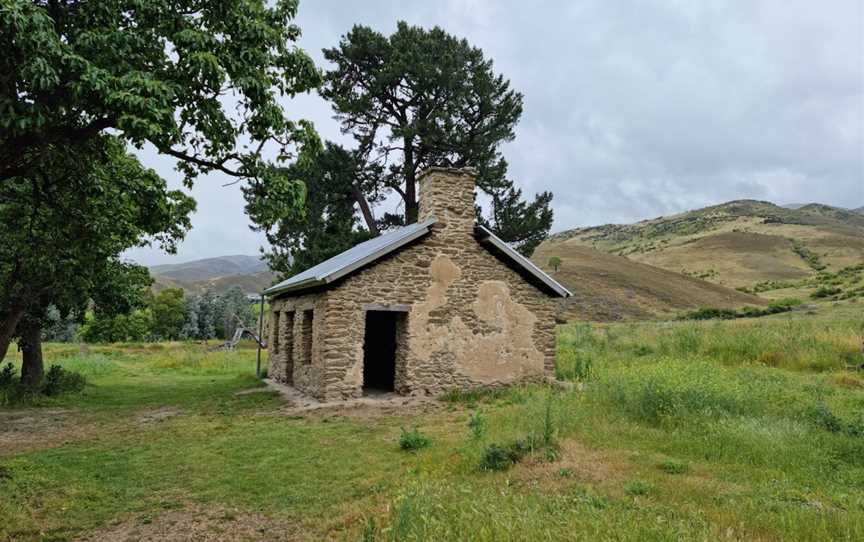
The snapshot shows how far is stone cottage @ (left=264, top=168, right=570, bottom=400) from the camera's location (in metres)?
13.3

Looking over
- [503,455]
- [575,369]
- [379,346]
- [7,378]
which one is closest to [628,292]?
[379,346]

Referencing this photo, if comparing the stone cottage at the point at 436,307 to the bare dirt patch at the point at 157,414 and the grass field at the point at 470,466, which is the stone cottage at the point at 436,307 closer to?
the grass field at the point at 470,466

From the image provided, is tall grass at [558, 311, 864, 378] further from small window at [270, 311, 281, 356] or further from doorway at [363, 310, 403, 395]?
small window at [270, 311, 281, 356]

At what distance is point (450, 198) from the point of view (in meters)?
14.5

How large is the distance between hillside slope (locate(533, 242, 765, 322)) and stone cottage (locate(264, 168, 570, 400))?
3126 cm

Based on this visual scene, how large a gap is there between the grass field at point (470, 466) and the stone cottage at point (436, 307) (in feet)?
3.37

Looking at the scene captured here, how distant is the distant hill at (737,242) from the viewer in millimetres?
76812

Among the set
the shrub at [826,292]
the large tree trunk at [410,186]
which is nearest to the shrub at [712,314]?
the shrub at [826,292]

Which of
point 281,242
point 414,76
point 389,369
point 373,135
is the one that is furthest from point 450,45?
point 389,369

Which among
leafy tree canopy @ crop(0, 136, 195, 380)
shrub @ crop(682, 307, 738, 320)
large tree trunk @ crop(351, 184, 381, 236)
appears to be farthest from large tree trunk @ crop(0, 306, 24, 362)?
shrub @ crop(682, 307, 738, 320)

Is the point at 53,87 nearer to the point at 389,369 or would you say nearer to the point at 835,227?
the point at 389,369

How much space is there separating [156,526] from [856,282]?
55.4 m

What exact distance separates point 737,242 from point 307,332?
9515 centimetres

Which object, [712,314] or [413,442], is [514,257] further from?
[712,314]
